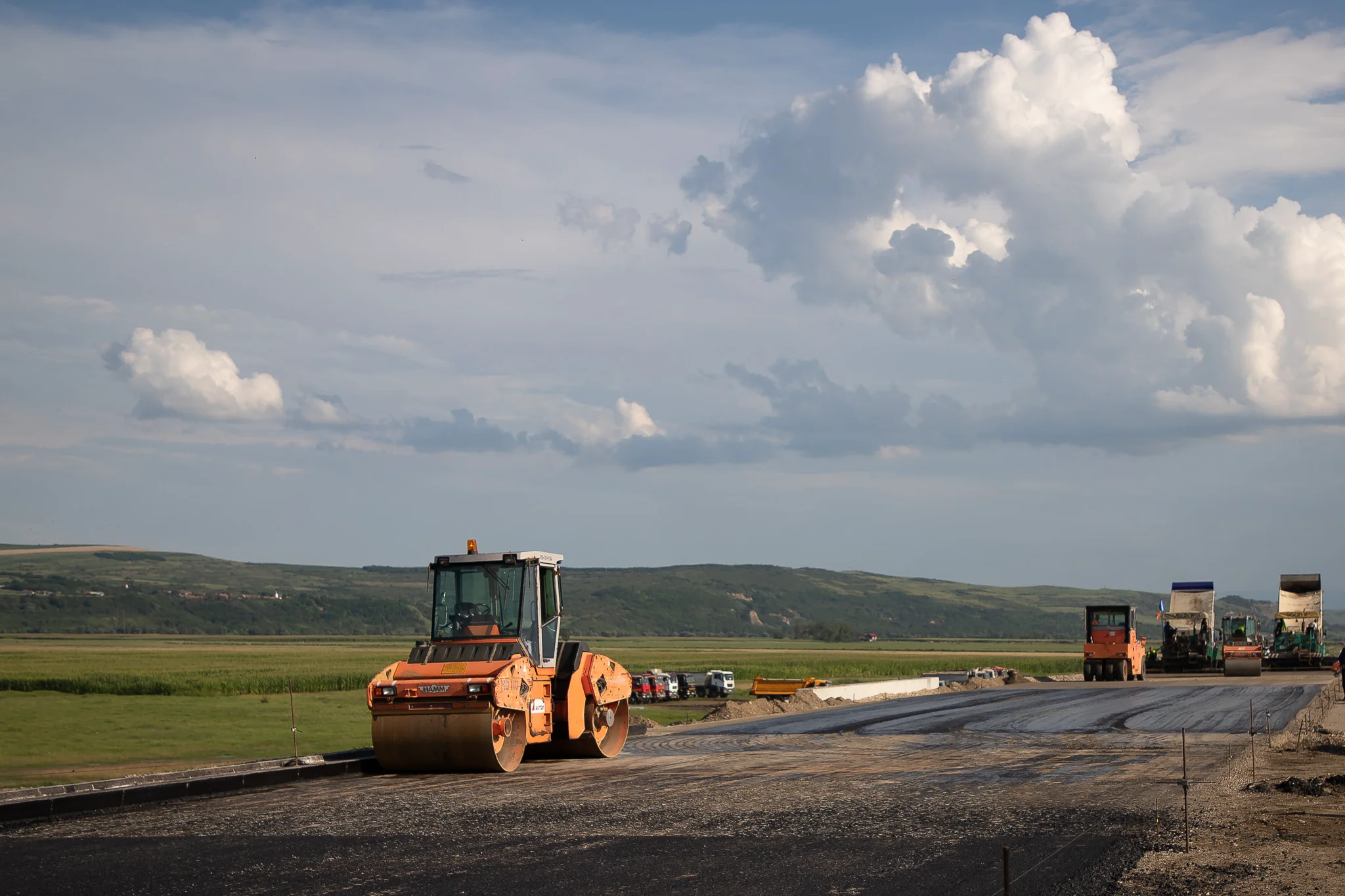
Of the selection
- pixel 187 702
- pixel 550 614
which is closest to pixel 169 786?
pixel 550 614

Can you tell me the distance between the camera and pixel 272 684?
54.2 metres

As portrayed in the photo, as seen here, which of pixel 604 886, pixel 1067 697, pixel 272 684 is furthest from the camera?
pixel 272 684

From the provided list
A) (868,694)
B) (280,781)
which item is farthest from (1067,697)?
(280,781)

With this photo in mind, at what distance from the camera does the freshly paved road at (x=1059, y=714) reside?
2916 cm

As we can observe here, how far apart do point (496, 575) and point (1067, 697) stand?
27.3 metres

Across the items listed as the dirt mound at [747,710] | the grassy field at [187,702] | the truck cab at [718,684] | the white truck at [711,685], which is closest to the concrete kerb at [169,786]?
the grassy field at [187,702]

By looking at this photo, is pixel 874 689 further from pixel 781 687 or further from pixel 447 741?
pixel 447 741

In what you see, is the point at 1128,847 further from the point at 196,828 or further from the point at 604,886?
the point at 196,828

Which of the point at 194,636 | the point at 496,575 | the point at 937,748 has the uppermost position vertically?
the point at 496,575

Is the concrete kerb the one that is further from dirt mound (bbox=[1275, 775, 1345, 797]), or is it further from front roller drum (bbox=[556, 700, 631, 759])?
dirt mound (bbox=[1275, 775, 1345, 797])

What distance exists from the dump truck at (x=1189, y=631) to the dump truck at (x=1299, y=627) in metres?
3.31

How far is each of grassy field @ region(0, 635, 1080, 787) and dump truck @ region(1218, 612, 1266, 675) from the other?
17070 mm

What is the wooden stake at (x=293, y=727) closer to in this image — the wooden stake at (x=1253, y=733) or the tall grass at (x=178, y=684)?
the wooden stake at (x=1253, y=733)

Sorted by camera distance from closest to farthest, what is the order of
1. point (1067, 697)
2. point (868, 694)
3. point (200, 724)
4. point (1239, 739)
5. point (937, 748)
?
→ 1. point (937, 748)
2. point (1239, 739)
3. point (200, 724)
4. point (1067, 697)
5. point (868, 694)
